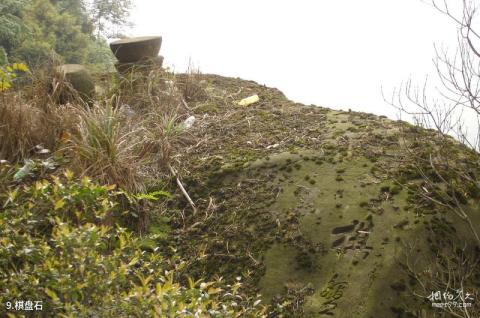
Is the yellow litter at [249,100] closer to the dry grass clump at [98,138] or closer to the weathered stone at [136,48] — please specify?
the dry grass clump at [98,138]

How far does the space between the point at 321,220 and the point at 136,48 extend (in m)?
4.34

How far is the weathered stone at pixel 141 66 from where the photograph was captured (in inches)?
257

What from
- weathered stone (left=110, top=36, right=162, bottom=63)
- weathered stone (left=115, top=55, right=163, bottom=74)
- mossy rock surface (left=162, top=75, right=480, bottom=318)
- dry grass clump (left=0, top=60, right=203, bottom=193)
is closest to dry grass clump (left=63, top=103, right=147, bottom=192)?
dry grass clump (left=0, top=60, right=203, bottom=193)

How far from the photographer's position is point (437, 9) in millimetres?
3195

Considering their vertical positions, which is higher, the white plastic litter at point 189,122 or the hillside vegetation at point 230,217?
the white plastic litter at point 189,122

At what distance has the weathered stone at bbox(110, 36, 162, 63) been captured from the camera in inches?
259

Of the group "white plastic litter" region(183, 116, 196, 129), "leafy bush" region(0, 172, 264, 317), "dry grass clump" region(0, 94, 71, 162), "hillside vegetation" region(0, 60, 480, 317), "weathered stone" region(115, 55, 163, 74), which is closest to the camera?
"leafy bush" region(0, 172, 264, 317)

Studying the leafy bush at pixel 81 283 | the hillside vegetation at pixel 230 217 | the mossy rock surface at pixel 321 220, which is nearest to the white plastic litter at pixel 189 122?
the hillside vegetation at pixel 230 217

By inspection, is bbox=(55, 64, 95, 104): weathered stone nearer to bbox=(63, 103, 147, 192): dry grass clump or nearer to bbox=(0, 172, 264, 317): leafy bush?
bbox=(63, 103, 147, 192): dry grass clump

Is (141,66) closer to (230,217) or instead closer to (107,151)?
(107,151)

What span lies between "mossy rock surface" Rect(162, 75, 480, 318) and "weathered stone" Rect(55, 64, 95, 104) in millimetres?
2028

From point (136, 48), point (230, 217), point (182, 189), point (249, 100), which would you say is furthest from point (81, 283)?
point (136, 48)

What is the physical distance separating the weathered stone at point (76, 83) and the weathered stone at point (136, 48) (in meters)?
0.74

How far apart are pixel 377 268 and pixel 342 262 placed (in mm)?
216
